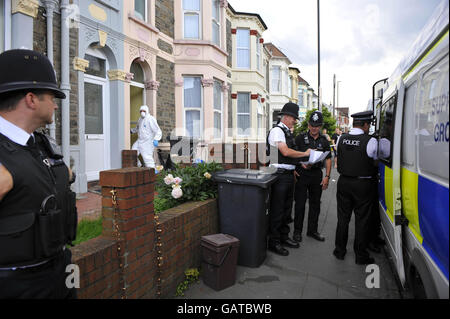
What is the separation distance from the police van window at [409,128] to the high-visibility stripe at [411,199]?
4.2 inches

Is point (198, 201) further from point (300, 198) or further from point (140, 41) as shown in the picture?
point (140, 41)

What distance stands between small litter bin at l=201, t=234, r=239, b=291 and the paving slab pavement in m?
0.08

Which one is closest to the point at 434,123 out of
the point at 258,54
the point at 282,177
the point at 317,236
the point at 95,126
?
the point at 282,177

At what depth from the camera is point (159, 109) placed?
10.5 metres

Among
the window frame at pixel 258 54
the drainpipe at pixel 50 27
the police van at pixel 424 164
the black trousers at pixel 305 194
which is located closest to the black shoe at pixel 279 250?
the black trousers at pixel 305 194

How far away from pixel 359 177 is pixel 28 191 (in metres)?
3.67

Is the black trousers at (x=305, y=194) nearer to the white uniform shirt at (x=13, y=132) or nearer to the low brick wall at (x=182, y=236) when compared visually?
the low brick wall at (x=182, y=236)

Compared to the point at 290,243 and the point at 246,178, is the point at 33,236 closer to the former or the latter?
the point at 246,178

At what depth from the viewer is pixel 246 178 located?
3.97m

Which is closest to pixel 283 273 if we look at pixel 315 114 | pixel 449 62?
pixel 315 114

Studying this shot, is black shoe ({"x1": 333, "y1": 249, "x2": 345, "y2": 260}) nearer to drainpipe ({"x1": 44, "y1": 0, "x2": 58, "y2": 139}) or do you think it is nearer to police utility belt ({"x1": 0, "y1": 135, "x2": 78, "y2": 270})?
police utility belt ({"x1": 0, "y1": 135, "x2": 78, "y2": 270})

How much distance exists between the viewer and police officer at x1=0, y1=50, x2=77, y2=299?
152cm

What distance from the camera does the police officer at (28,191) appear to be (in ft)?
5.00
